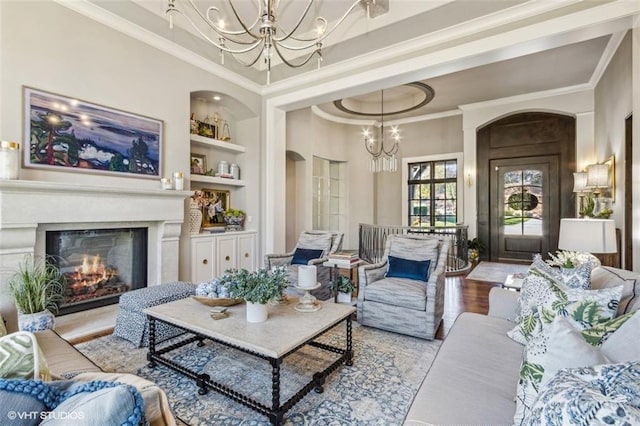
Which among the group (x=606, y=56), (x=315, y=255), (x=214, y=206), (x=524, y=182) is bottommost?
(x=315, y=255)

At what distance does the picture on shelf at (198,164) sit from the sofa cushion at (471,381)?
4.26 meters

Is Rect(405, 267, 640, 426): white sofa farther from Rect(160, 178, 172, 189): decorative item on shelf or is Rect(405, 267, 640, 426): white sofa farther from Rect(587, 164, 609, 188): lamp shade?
Rect(160, 178, 172, 189): decorative item on shelf

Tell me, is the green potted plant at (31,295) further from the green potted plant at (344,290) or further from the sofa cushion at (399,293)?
the sofa cushion at (399,293)

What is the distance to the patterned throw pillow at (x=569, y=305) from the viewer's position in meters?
1.43

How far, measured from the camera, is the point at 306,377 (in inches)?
91.0

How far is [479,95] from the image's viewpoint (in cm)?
668

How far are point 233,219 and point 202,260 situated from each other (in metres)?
0.87

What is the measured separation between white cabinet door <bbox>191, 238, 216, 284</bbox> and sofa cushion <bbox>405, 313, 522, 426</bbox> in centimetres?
370

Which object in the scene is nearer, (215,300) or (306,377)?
(306,377)

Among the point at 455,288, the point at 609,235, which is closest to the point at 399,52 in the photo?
the point at 609,235

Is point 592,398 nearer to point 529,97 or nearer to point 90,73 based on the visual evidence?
point 90,73

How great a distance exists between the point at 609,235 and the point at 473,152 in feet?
17.4

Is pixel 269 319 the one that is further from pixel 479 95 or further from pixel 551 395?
pixel 479 95

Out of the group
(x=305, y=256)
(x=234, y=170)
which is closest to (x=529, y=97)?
(x=305, y=256)
